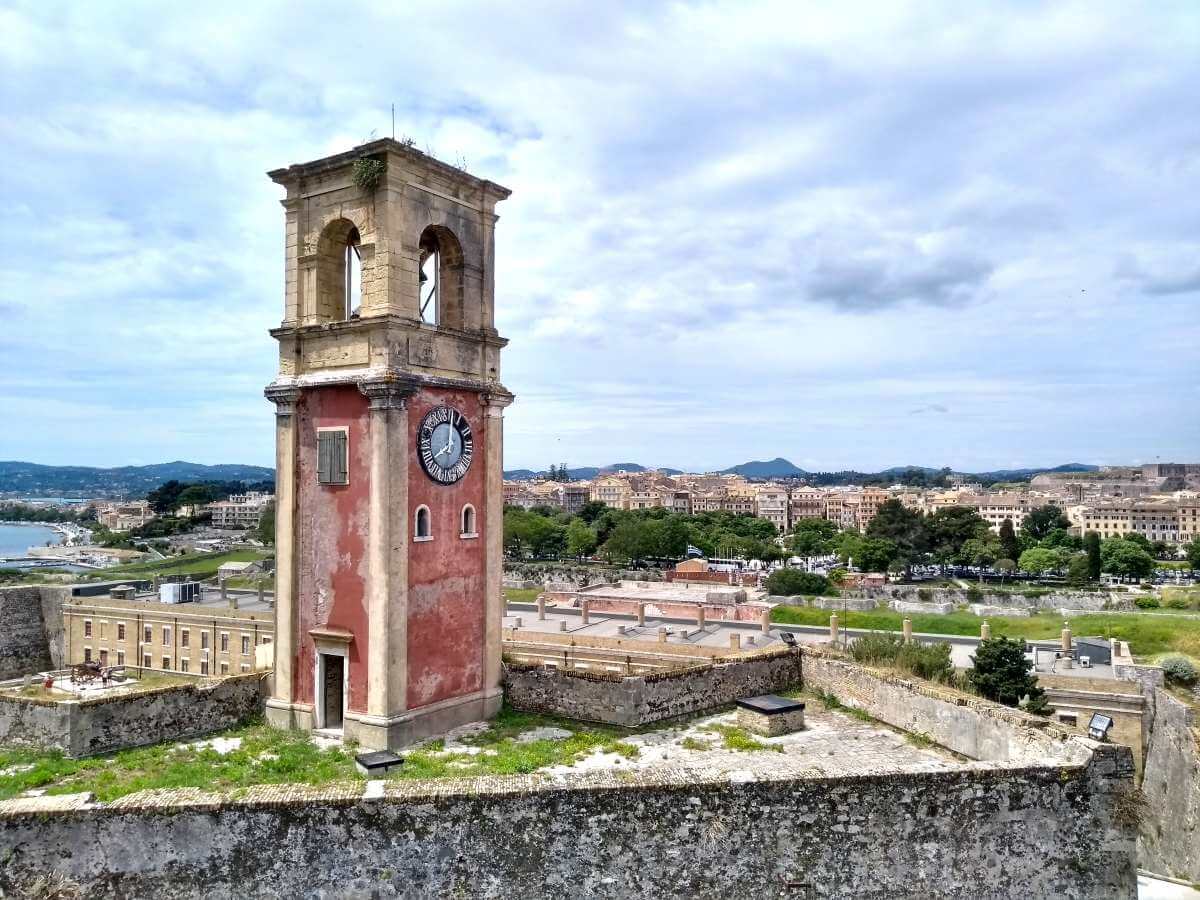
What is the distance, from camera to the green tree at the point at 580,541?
120 metres

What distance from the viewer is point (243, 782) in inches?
531

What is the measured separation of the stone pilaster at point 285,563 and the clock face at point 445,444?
2.82 m

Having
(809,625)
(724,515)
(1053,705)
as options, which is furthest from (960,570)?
(1053,705)

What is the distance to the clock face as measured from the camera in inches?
679

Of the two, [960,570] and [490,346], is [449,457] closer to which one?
[490,346]

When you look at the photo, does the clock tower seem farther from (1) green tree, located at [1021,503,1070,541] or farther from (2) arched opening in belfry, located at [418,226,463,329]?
(1) green tree, located at [1021,503,1070,541]

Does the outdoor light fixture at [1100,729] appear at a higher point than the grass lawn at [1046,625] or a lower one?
higher

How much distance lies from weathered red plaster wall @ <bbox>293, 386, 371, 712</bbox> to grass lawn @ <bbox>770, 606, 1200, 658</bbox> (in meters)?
47.0

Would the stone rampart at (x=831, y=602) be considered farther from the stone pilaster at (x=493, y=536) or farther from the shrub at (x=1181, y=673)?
the stone pilaster at (x=493, y=536)

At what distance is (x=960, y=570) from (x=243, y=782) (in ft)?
370

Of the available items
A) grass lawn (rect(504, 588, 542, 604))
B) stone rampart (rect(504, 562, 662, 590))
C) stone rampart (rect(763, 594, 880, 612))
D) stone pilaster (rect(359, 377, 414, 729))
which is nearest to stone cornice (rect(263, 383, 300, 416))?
stone pilaster (rect(359, 377, 414, 729))

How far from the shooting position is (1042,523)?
150 metres

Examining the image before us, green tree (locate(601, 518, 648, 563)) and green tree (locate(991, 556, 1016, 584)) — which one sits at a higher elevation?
green tree (locate(601, 518, 648, 563))

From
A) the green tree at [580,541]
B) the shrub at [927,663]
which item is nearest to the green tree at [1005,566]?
the green tree at [580,541]
